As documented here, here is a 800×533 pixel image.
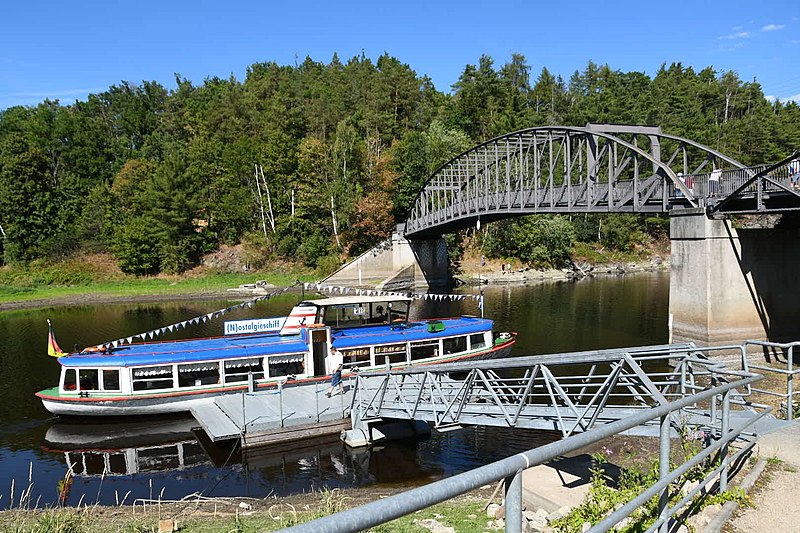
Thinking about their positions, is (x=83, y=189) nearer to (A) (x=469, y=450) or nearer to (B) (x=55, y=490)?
(B) (x=55, y=490)

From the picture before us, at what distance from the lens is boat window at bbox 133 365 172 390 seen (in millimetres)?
26500

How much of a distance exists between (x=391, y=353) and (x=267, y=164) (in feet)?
209

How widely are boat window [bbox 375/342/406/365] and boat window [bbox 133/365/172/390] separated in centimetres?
977

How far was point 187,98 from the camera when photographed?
117375 millimetres

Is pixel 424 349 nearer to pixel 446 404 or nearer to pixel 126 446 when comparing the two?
pixel 446 404

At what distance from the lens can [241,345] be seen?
2770cm

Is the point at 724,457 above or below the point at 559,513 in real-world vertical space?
above

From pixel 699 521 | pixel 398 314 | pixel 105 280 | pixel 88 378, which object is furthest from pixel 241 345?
pixel 105 280

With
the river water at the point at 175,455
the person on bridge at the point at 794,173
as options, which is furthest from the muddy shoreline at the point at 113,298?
the person on bridge at the point at 794,173

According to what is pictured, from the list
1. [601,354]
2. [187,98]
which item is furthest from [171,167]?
[601,354]

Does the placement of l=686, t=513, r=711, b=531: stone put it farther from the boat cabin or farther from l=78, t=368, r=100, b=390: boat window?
l=78, t=368, r=100, b=390: boat window

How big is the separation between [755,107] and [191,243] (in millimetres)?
130689

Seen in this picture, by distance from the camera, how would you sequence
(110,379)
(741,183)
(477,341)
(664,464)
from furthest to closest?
(477,341) < (741,183) < (110,379) < (664,464)

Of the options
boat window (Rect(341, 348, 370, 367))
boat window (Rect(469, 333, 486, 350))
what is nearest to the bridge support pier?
boat window (Rect(469, 333, 486, 350))
